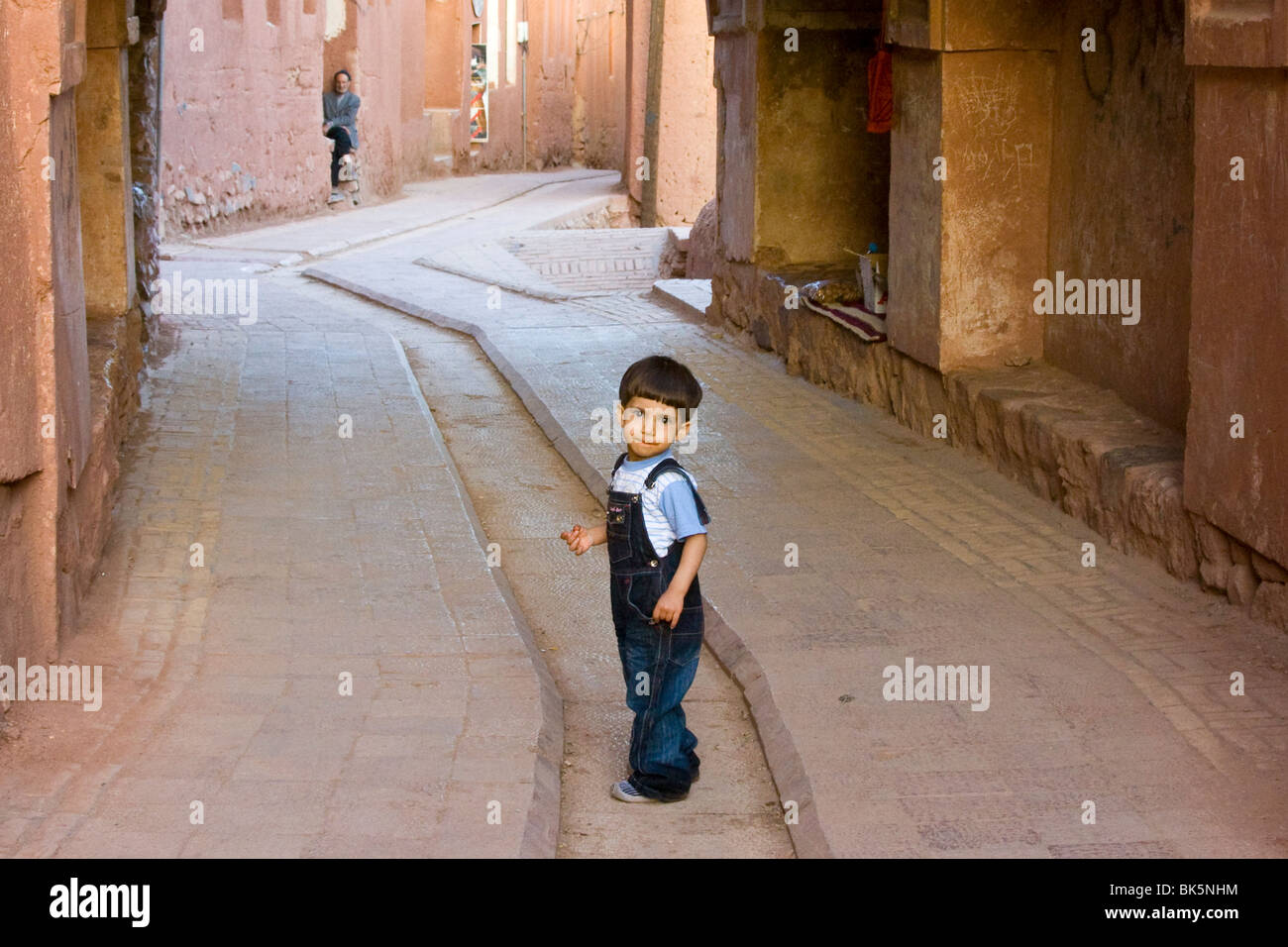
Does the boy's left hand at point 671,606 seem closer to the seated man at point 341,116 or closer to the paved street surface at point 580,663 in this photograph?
the paved street surface at point 580,663

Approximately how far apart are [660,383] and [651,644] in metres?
0.70

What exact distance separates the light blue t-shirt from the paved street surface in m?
0.72

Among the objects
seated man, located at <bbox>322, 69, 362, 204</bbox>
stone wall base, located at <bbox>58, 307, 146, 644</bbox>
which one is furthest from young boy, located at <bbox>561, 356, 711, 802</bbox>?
seated man, located at <bbox>322, 69, 362, 204</bbox>

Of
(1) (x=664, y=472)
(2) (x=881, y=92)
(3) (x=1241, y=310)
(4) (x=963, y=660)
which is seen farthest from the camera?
(2) (x=881, y=92)

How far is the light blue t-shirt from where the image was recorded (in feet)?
13.1

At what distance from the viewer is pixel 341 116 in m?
21.9

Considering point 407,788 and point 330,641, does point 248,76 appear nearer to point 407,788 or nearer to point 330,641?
point 330,641

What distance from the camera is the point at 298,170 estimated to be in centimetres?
2000

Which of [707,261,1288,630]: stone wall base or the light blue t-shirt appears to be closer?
the light blue t-shirt

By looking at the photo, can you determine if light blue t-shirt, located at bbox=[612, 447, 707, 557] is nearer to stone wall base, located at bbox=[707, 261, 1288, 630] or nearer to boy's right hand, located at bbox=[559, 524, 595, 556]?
boy's right hand, located at bbox=[559, 524, 595, 556]

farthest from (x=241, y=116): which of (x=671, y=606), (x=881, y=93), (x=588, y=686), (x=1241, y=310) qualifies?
(x=671, y=606)

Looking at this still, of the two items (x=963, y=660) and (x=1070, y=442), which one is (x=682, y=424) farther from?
(x=1070, y=442)

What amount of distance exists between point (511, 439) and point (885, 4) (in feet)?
10.1

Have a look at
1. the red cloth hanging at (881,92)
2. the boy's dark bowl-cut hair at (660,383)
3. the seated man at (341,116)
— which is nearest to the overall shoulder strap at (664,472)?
the boy's dark bowl-cut hair at (660,383)
